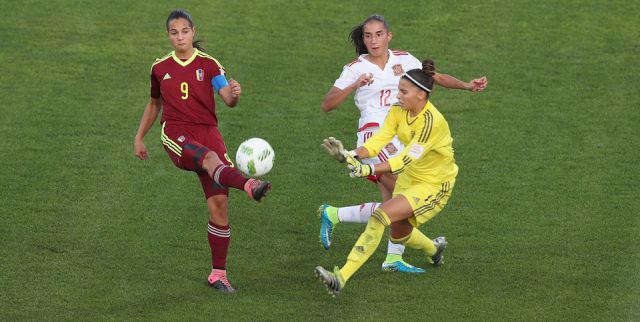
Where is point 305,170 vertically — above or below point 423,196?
below

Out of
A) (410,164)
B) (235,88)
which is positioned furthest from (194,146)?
(410,164)

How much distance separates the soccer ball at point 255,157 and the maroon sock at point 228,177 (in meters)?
0.16

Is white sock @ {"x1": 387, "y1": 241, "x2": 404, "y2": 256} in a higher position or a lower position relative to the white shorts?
lower

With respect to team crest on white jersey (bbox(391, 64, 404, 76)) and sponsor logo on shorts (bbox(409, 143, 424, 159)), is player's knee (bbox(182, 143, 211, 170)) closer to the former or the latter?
sponsor logo on shorts (bbox(409, 143, 424, 159))

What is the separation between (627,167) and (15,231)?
7075 mm

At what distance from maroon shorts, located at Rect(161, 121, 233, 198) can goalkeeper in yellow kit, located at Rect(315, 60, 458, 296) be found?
1290 millimetres

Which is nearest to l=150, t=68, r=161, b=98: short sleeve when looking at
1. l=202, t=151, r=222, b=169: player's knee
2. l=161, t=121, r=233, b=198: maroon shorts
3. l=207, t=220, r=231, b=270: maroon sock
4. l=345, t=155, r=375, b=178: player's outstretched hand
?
l=161, t=121, r=233, b=198: maroon shorts

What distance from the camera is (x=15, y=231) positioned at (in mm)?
12453

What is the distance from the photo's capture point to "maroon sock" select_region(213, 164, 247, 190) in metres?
10.3

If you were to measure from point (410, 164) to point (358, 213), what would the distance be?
1501 mm

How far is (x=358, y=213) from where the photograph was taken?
473 inches

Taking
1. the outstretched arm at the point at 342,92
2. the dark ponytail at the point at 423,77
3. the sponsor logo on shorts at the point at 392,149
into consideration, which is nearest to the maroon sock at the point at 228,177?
the outstretched arm at the point at 342,92

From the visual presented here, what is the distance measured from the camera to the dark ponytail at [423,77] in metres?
10.6

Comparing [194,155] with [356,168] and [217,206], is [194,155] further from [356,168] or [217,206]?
[356,168]
